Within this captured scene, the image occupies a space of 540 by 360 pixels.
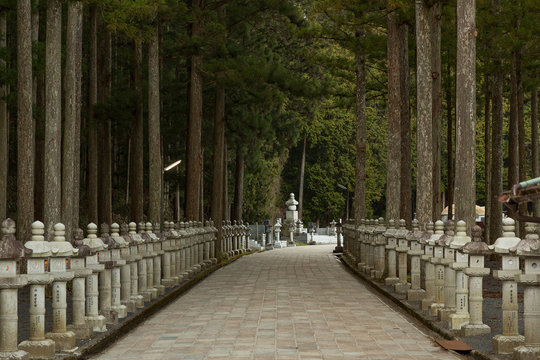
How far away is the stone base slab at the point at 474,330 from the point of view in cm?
1272

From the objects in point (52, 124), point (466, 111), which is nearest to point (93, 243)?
point (466, 111)

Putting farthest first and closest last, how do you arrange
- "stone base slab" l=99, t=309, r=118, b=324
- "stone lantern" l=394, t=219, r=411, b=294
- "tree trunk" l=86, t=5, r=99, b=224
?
"tree trunk" l=86, t=5, r=99, b=224, "stone lantern" l=394, t=219, r=411, b=294, "stone base slab" l=99, t=309, r=118, b=324

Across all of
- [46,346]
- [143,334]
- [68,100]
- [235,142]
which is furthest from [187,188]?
[46,346]

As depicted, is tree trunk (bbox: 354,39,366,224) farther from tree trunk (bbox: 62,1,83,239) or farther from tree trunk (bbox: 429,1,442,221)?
tree trunk (bbox: 62,1,83,239)

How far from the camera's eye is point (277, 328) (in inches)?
546

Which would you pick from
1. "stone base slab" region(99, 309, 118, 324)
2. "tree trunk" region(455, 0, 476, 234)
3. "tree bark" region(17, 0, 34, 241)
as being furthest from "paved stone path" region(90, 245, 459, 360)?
"tree bark" region(17, 0, 34, 241)

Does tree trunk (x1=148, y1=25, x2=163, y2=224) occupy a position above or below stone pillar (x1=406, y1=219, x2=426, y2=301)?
above

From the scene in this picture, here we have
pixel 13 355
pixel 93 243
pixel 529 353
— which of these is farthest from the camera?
pixel 93 243

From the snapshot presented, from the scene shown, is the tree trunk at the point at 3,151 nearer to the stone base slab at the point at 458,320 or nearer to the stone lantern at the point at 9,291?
the stone base slab at the point at 458,320

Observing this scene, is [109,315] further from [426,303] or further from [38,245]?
[426,303]

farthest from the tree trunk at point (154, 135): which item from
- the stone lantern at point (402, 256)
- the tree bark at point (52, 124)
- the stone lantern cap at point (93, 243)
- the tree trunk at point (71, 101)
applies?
the stone lantern cap at point (93, 243)

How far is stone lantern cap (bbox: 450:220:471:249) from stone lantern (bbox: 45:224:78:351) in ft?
16.9

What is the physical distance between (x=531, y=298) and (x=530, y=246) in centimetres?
53

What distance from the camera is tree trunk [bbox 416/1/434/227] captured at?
2227cm
